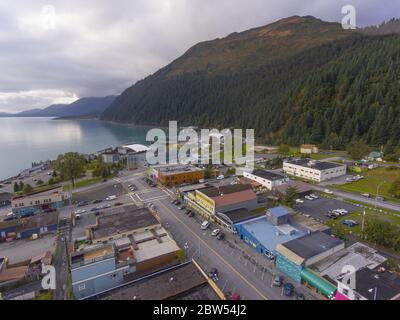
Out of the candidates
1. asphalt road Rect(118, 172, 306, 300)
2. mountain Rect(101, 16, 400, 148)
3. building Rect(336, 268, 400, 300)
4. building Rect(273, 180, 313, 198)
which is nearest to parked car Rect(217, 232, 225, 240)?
asphalt road Rect(118, 172, 306, 300)

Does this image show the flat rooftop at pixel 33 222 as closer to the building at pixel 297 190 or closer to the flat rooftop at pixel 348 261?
the flat rooftop at pixel 348 261

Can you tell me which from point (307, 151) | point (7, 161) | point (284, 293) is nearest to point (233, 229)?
point (284, 293)

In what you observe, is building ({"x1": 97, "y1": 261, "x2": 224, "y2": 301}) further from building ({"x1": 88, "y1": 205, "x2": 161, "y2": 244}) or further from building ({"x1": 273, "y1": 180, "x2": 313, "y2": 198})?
building ({"x1": 273, "y1": 180, "x2": 313, "y2": 198})

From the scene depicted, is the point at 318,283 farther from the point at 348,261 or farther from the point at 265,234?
the point at 265,234

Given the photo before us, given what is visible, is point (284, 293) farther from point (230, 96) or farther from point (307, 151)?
point (230, 96)

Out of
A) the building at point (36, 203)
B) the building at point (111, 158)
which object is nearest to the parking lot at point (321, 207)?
the building at point (36, 203)

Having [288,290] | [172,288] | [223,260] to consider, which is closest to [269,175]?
[223,260]
